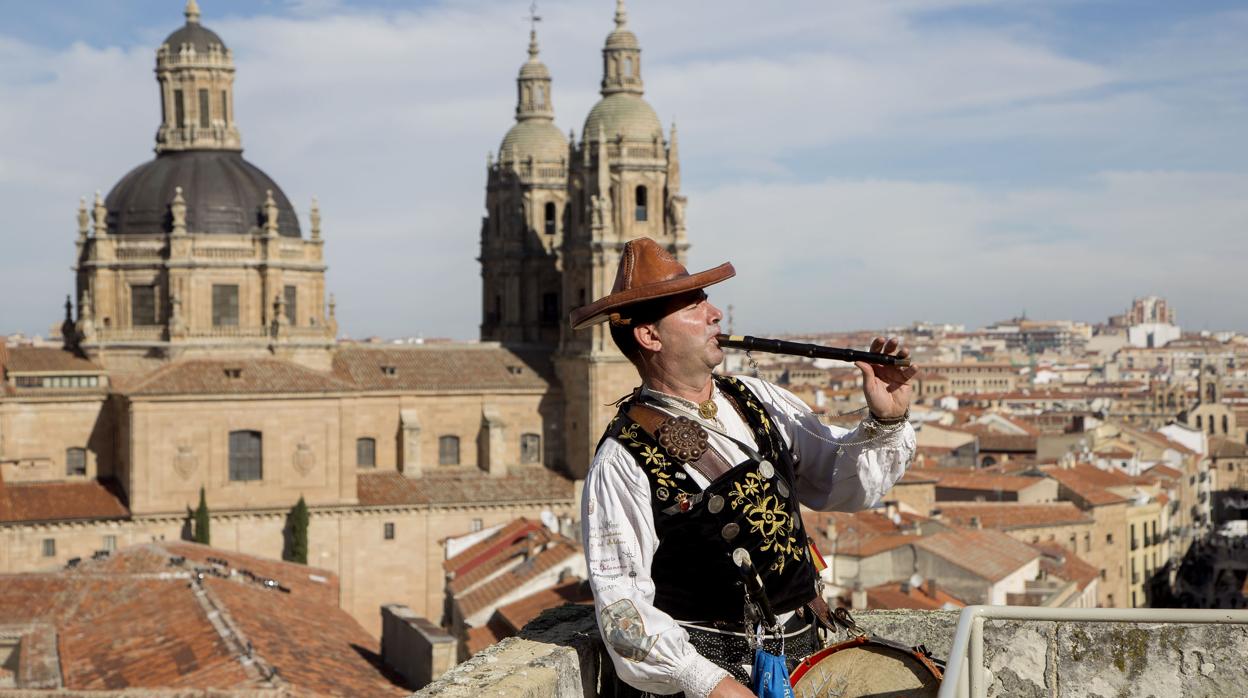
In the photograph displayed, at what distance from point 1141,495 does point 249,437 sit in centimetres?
2512

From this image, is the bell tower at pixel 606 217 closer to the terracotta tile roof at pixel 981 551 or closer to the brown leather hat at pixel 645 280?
the terracotta tile roof at pixel 981 551

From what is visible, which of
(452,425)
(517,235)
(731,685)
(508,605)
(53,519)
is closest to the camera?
(731,685)

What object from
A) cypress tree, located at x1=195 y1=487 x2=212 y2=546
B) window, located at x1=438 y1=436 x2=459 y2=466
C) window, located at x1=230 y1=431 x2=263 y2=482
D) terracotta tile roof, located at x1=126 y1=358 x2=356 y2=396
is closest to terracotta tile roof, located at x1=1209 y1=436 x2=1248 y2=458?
window, located at x1=438 y1=436 x2=459 y2=466

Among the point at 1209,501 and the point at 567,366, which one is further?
the point at 1209,501

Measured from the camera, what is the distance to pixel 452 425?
157ft

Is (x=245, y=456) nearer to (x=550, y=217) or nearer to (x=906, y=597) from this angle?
(x=550, y=217)

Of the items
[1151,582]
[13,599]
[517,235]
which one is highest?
[517,235]

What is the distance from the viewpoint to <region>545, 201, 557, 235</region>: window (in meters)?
55.2

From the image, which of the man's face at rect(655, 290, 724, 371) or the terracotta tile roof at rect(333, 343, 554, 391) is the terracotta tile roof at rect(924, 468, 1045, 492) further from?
the man's face at rect(655, 290, 724, 371)

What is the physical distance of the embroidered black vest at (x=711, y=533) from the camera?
186 inches

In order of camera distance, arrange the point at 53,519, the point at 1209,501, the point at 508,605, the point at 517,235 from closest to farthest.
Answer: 1. the point at 508,605
2. the point at 53,519
3. the point at 517,235
4. the point at 1209,501

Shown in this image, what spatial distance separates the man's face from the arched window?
50.4m

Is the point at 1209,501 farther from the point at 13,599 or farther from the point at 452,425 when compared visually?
the point at 13,599

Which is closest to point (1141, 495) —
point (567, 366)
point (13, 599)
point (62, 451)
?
point (567, 366)
